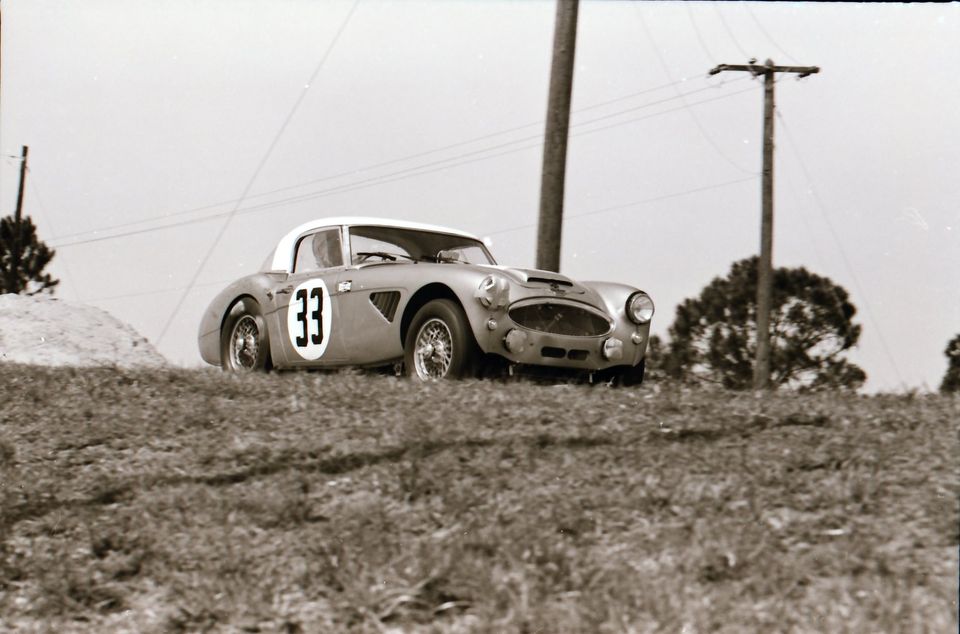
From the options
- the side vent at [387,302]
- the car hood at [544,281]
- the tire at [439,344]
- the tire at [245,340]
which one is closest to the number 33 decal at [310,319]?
the tire at [245,340]

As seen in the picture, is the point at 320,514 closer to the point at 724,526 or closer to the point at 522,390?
the point at 724,526

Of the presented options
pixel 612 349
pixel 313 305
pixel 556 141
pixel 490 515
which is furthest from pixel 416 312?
pixel 556 141

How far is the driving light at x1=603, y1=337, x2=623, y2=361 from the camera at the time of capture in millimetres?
9523

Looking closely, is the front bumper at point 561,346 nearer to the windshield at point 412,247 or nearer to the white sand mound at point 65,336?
the windshield at point 412,247

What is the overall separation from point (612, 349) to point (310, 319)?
2.95m

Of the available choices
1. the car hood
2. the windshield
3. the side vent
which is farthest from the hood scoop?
the windshield

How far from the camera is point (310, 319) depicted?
10.5m

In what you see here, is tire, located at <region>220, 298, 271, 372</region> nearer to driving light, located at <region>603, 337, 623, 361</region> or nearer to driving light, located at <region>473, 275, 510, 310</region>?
driving light, located at <region>473, 275, 510, 310</region>

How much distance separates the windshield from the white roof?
0.14ft

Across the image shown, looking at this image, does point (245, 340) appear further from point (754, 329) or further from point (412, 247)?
point (754, 329)

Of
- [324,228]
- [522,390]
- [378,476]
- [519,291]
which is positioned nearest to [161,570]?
[378,476]

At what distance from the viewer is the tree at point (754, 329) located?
37.7m

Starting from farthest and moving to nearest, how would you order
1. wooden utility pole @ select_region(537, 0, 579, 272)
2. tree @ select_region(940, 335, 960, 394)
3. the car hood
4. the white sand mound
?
tree @ select_region(940, 335, 960, 394)
the white sand mound
wooden utility pole @ select_region(537, 0, 579, 272)
the car hood

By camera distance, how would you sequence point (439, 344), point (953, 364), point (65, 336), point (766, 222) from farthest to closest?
point (953, 364), point (766, 222), point (65, 336), point (439, 344)
